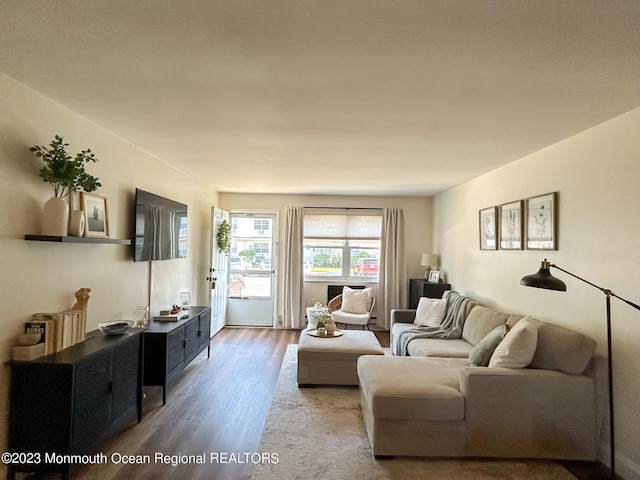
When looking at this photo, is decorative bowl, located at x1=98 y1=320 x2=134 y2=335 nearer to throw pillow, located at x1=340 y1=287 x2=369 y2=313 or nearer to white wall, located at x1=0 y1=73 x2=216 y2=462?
white wall, located at x1=0 y1=73 x2=216 y2=462

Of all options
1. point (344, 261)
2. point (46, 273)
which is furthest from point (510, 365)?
point (344, 261)

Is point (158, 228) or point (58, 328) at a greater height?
point (158, 228)

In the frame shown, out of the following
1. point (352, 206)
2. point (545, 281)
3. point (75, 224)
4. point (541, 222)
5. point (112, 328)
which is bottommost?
point (112, 328)

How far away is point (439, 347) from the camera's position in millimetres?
3826

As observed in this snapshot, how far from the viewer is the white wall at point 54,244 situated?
2150 mm

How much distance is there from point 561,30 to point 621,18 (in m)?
0.20

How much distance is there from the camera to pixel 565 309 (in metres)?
3.02

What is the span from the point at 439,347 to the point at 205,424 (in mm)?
2363

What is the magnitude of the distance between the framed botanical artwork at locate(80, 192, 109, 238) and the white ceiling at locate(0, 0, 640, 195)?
606mm

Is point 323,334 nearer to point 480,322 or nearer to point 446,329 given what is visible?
point 446,329

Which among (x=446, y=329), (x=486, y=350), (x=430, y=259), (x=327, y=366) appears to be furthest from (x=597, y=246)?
(x=430, y=259)

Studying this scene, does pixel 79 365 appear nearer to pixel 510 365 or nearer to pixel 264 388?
pixel 264 388

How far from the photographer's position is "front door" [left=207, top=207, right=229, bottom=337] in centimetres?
575

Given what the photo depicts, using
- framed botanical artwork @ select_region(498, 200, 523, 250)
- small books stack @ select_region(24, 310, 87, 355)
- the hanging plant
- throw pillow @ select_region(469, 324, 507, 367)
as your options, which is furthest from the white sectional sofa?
the hanging plant
